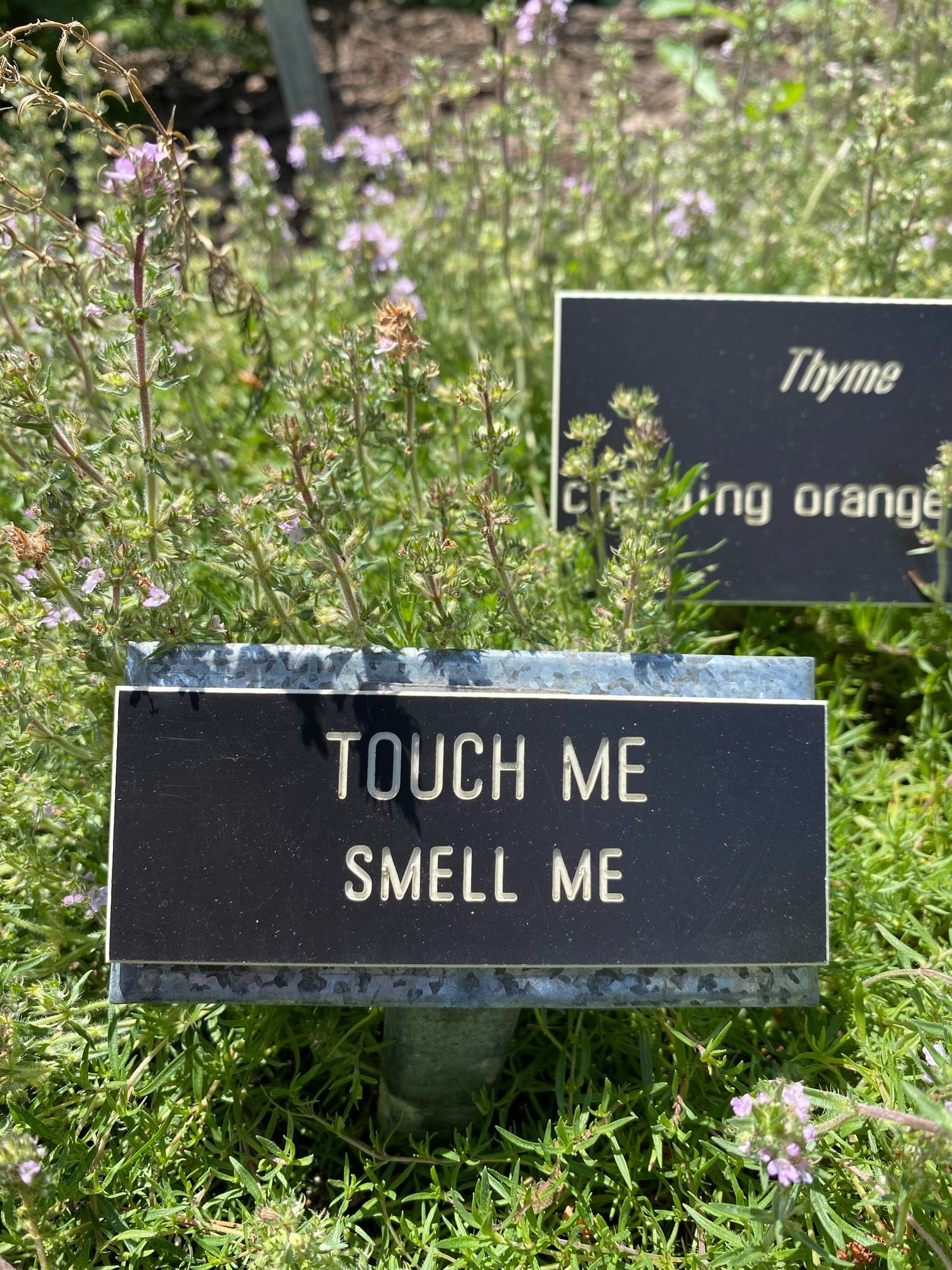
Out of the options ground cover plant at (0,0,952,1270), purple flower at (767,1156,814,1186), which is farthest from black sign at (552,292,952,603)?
purple flower at (767,1156,814,1186)

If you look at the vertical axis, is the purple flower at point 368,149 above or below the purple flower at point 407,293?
above

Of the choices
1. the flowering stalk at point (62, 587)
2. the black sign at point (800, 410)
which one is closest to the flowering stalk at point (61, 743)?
the flowering stalk at point (62, 587)

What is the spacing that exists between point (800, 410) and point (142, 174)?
4.81 ft

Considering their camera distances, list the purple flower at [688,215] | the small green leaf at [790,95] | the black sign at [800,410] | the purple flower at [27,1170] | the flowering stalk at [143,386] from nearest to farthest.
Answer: the purple flower at [27,1170], the flowering stalk at [143,386], the black sign at [800,410], the purple flower at [688,215], the small green leaf at [790,95]

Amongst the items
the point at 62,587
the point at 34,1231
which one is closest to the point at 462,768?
the point at 62,587

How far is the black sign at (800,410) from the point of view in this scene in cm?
228

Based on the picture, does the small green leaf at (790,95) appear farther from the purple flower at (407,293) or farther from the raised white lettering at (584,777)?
the raised white lettering at (584,777)

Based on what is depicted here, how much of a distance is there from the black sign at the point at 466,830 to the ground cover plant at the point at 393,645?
0.62ft

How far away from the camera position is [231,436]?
275cm

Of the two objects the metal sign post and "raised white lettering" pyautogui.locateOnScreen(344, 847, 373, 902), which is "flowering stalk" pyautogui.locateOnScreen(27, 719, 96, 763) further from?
"raised white lettering" pyautogui.locateOnScreen(344, 847, 373, 902)

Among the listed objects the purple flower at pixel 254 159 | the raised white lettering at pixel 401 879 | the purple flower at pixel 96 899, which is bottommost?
the purple flower at pixel 96 899

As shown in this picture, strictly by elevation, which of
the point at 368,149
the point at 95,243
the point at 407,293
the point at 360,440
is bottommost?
the point at 360,440

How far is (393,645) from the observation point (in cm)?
187

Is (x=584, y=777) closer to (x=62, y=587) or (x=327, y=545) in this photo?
(x=327, y=545)
